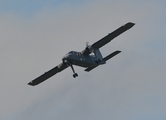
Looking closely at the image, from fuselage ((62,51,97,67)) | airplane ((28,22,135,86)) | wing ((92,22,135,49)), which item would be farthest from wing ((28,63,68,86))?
wing ((92,22,135,49))

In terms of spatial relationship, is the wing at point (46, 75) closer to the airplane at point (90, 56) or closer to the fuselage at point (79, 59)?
the airplane at point (90, 56)

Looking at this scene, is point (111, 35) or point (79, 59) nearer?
point (79, 59)

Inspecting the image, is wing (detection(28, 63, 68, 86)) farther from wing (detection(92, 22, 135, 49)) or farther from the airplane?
wing (detection(92, 22, 135, 49))

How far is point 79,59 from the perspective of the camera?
373 feet

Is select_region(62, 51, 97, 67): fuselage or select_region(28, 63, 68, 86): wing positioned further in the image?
select_region(28, 63, 68, 86): wing

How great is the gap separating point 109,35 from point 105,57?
15.6 ft

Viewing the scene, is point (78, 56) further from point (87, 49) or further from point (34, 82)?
point (34, 82)

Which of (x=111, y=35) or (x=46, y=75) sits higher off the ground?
(x=46, y=75)

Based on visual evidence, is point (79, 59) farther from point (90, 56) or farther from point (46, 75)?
point (46, 75)

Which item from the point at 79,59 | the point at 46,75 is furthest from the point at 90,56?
the point at 46,75

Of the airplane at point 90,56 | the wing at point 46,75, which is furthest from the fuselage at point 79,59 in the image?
the wing at point 46,75

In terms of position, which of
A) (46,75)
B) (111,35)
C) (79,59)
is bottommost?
(79,59)

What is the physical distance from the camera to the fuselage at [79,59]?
113 meters

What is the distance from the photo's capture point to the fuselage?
370 feet
